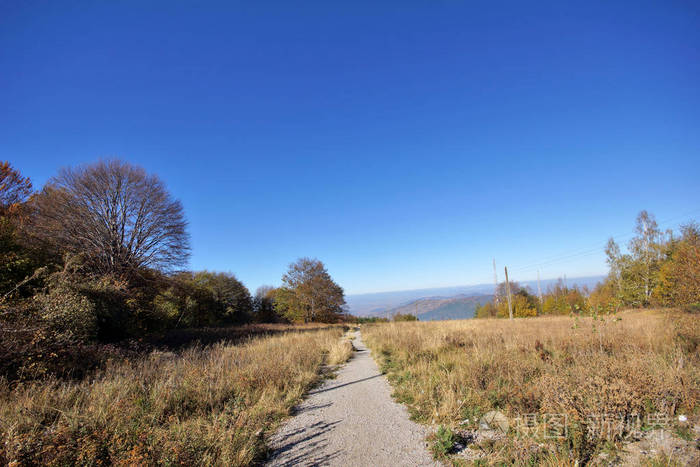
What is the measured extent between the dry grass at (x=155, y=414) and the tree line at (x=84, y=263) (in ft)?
6.87

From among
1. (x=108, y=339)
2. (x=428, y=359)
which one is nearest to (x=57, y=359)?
(x=108, y=339)

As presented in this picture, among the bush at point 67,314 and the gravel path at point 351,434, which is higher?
the bush at point 67,314

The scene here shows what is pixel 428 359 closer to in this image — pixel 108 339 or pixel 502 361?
pixel 502 361

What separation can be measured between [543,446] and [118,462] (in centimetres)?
498

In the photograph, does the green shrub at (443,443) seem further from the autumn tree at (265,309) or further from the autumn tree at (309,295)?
the autumn tree at (265,309)

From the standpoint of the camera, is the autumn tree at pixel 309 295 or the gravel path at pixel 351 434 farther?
the autumn tree at pixel 309 295

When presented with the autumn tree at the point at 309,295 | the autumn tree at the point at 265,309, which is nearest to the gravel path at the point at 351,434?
the autumn tree at the point at 309,295

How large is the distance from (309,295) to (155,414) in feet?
106

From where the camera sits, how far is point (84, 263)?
13.1 metres

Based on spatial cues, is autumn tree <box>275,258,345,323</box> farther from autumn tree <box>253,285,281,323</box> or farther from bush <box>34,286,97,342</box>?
bush <box>34,286,97,342</box>

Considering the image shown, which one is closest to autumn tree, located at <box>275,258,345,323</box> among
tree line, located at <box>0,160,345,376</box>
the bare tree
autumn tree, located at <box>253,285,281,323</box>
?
autumn tree, located at <box>253,285,281,323</box>

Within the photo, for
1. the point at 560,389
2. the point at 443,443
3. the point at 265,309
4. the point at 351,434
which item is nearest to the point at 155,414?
the point at 351,434

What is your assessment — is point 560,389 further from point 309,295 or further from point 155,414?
point 309,295

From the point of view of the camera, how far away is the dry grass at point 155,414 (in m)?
2.92
